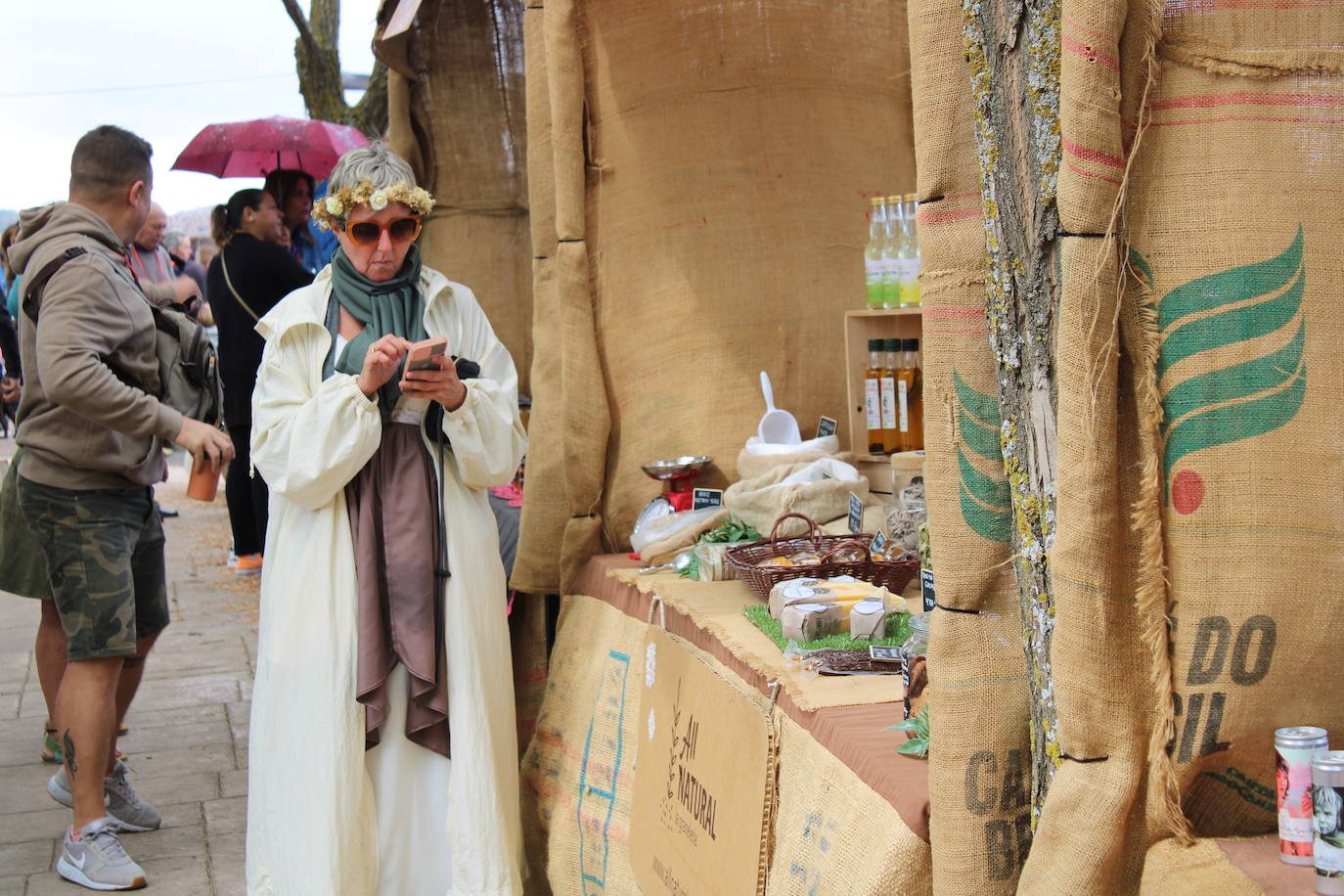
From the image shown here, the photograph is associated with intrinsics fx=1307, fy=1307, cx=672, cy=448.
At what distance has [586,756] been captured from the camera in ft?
11.5

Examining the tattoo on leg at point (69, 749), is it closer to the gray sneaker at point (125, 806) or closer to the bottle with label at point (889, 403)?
the gray sneaker at point (125, 806)

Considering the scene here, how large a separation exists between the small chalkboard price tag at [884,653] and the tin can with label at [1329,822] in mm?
1093

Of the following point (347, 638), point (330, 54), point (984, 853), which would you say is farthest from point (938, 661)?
point (330, 54)

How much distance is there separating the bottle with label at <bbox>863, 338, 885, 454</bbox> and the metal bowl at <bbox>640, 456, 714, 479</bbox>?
53 centimetres

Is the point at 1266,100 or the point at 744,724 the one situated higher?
the point at 1266,100

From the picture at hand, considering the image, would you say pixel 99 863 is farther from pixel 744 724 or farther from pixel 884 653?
pixel 884 653

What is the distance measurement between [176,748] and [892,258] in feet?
10.7

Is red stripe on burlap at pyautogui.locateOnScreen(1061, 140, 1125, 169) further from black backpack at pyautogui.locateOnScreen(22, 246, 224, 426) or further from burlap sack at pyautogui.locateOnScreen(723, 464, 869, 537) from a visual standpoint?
black backpack at pyautogui.locateOnScreen(22, 246, 224, 426)

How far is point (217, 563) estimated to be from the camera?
8625 mm

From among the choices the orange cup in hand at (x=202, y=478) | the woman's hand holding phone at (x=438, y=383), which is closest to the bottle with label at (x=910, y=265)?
the woman's hand holding phone at (x=438, y=383)

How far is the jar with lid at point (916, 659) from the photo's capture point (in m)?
2.16

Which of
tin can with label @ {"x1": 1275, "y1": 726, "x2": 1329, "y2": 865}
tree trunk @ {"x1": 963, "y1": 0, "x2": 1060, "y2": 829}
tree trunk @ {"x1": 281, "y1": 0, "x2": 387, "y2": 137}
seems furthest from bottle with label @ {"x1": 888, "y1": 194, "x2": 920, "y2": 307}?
tree trunk @ {"x1": 281, "y1": 0, "x2": 387, "y2": 137}

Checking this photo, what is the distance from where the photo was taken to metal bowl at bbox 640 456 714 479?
3.91 meters

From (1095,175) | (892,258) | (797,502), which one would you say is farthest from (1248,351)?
(892,258)
